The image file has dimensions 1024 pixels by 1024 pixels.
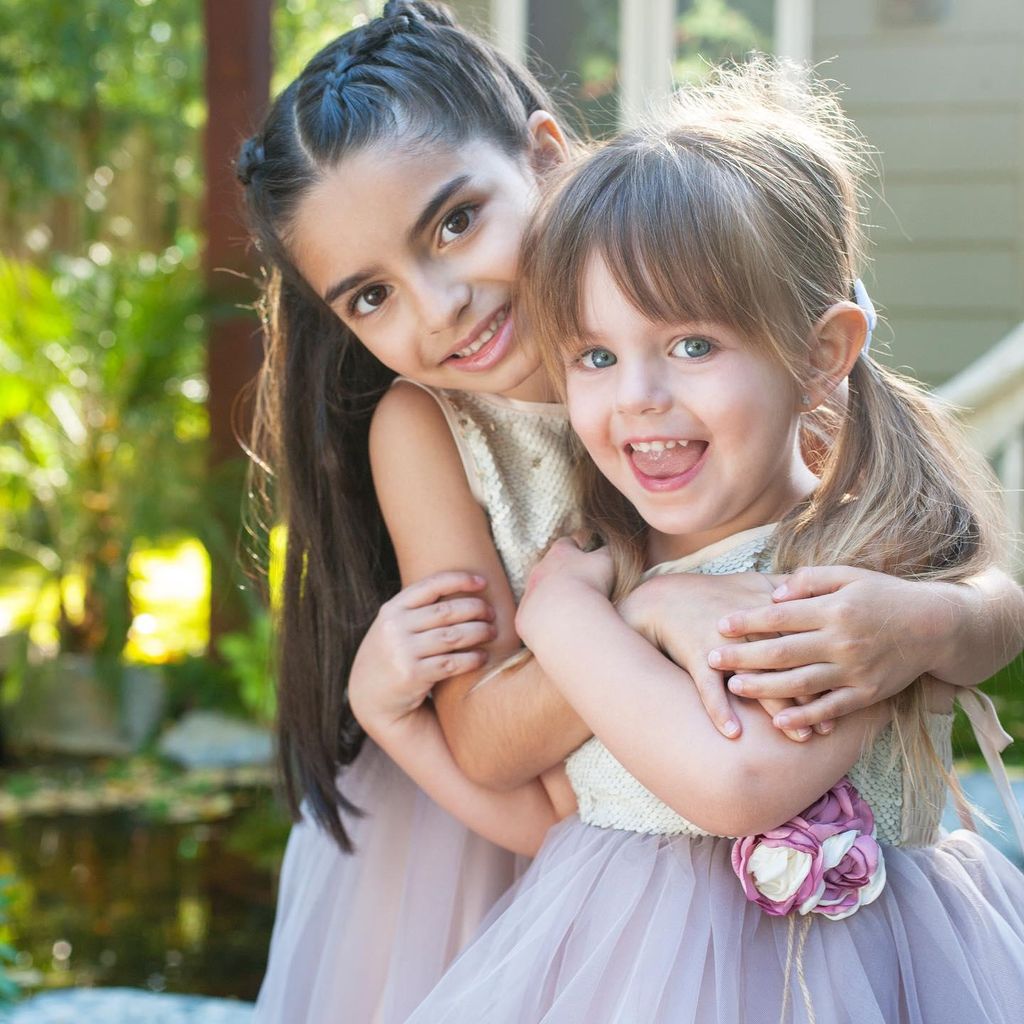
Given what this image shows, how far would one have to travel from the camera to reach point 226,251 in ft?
18.2

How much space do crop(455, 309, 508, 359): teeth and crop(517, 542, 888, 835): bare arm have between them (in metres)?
0.44

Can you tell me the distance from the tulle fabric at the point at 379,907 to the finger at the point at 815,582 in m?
0.75

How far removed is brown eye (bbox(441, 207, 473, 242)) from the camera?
5.98 ft

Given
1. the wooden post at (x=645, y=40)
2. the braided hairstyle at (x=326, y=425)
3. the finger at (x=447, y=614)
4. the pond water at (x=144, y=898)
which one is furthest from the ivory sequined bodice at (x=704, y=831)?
the wooden post at (x=645, y=40)

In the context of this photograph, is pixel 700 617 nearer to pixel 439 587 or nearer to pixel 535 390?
pixel 439 587

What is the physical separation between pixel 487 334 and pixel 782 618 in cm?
61


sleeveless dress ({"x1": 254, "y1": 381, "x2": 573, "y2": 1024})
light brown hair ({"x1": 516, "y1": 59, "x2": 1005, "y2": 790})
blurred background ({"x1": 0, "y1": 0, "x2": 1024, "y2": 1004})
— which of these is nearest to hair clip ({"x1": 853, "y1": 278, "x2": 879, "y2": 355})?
light brown hair ({"x1": 516, "y1": 59, "x2": 1005, "y2": 790})

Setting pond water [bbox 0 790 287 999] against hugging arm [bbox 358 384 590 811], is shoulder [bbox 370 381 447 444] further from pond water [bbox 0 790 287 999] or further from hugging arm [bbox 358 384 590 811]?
pond water [bbox 0 790 287 999]

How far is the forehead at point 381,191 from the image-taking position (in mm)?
1794

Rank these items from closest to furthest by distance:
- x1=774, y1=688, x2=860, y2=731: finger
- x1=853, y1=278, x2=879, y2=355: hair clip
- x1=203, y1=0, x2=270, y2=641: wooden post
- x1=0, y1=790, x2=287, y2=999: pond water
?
1. x1=774, y1=688, x2=860, y2=731: finger
2. x1=853, y1=278, x2=879, y2=355: hair clip
3. x1=0, y1=790, x2=287, y2=999: pond water
4. x1=203, y1=0, x2=270, y2=641: wooden post

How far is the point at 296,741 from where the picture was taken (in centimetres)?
211

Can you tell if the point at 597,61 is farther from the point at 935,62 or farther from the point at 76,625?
the point at 76,625

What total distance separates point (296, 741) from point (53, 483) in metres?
4.19

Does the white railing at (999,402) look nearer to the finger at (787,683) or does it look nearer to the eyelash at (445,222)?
the eyelash at (445,222)
